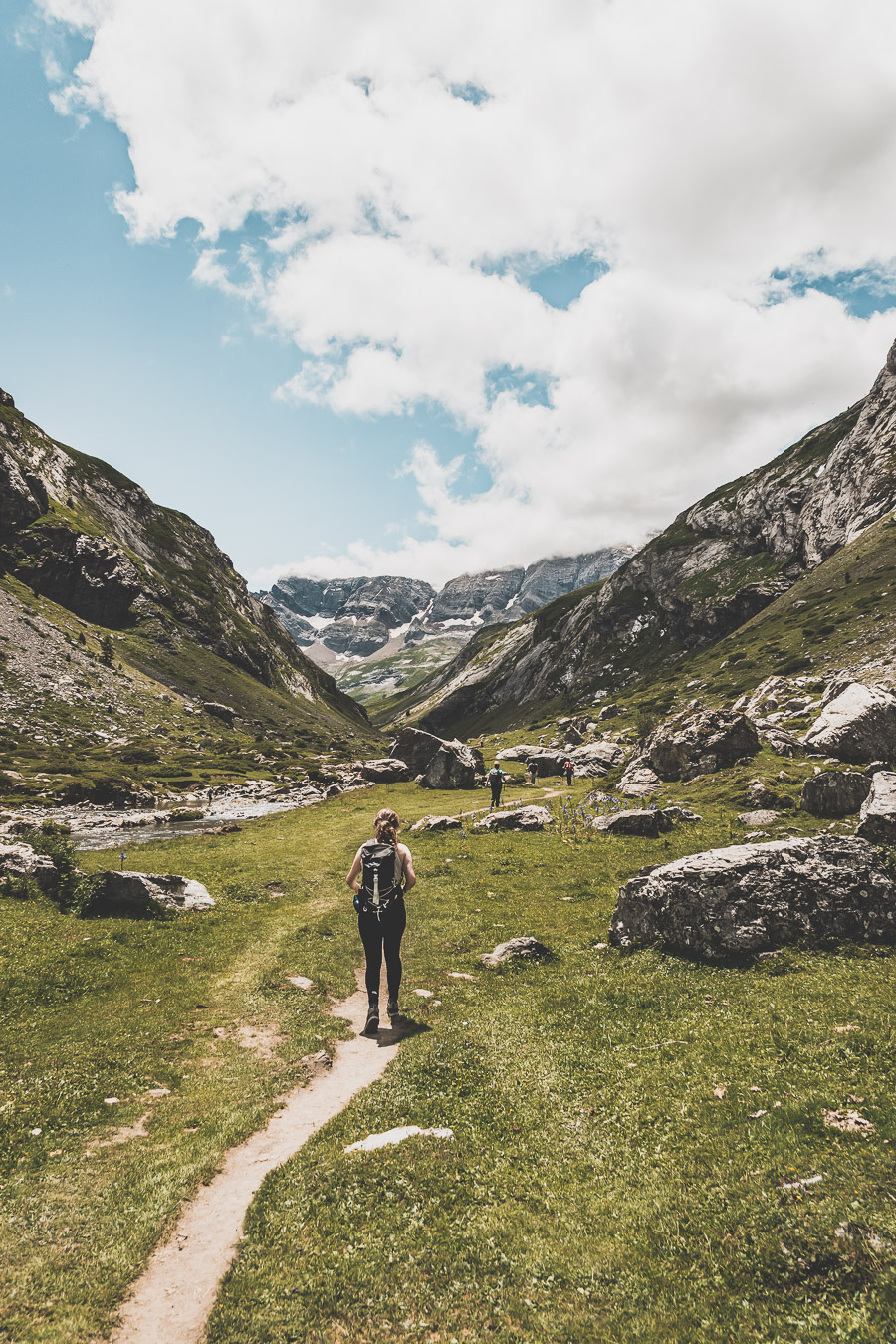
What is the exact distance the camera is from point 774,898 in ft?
56.6

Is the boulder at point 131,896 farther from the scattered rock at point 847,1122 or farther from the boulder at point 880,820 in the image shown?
the boulder at point 880,820

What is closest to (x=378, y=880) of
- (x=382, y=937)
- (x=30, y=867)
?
(x=382, y=937)

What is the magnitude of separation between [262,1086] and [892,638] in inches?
3816

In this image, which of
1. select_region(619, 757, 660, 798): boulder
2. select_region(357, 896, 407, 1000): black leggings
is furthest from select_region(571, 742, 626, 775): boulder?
select_region(357, 896, 407, 1000): black leggings

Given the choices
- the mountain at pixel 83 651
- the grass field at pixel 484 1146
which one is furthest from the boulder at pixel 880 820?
the mountain at pixel 83 651

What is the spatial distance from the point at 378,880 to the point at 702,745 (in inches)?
1495

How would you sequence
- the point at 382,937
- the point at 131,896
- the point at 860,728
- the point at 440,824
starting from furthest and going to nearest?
the point at 440,824, the point at 860,728, the point at 131,896, the point at 382,937

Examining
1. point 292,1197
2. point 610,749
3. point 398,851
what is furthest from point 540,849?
point 610,749

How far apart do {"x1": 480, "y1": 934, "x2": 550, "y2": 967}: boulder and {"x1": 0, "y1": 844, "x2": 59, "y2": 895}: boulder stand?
16.9 m

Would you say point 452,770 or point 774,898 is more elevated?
point 774,898

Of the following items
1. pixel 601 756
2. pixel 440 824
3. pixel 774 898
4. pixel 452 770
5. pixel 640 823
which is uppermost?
pixel 774 898

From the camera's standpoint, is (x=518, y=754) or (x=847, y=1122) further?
(x=518, y=754)

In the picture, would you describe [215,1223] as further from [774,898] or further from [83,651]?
[83,651]

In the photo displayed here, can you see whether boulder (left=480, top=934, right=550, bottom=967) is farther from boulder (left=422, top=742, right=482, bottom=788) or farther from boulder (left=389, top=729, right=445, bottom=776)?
boulder (left=389, top=729, right=445, bottom=776)
